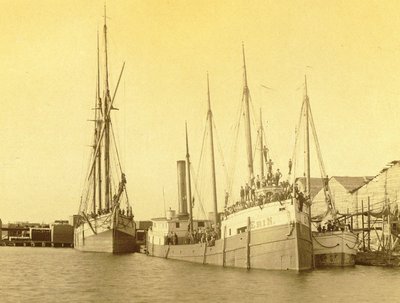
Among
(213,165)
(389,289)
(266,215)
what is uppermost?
(213,165)

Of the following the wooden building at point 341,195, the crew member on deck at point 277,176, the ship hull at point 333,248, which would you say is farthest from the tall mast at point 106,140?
the crew member on deck at point 277,176

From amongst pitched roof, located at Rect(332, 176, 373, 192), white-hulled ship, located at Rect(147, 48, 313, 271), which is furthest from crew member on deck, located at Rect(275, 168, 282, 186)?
pitched roof, located at Rect(332, 176, 373, 192)

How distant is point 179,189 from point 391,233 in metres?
28.0

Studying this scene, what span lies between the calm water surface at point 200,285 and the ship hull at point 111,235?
26.6 metres

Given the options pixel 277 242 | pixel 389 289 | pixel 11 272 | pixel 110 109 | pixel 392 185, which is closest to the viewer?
pixel 389 289

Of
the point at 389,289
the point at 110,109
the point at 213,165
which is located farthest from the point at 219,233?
the point at 110,109

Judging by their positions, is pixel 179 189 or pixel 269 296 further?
pixel 179 189

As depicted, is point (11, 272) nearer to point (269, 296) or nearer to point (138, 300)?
point (138, 300)

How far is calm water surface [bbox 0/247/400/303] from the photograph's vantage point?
3450cm

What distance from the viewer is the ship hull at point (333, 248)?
5519cm

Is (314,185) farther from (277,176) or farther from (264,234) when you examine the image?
(264,234)

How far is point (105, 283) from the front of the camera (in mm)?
42938

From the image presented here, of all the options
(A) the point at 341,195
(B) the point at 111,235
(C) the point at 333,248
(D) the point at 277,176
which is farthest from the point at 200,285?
(B) the point at 111,235

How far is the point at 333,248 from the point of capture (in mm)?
55562
